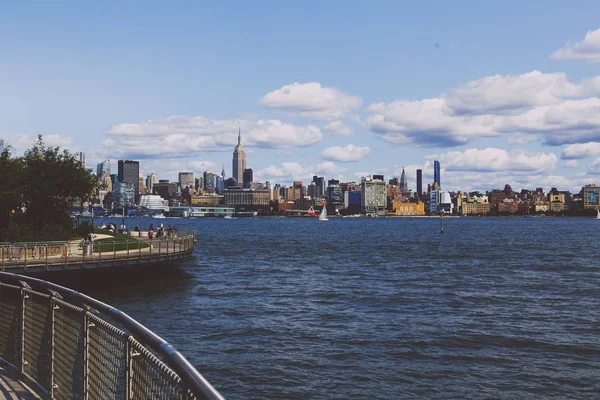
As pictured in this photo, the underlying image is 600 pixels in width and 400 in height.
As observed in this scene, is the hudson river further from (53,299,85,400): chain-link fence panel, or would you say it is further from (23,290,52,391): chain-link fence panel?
(53,299,85,400): chain-link fence panel

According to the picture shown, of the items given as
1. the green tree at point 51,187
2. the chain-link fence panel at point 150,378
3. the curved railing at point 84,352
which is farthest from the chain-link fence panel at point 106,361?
the green tree at point 51,187

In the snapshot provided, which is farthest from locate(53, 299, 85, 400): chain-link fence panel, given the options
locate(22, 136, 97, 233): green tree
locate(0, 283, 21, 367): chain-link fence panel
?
locate(22, 136, 97, 233): green tree

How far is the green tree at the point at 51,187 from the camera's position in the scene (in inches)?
2148

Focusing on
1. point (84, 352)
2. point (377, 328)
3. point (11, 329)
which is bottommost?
point (377, 328)

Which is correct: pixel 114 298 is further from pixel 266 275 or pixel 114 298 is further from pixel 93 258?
pixel 266 275

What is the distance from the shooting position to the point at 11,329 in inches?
413

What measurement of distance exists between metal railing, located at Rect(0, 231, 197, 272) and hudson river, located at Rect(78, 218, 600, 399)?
1770mm

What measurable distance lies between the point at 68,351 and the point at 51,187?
5067 cm

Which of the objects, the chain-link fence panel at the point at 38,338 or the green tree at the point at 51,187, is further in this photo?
the green tree at the point at 51,187

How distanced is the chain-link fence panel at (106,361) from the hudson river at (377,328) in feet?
34.5

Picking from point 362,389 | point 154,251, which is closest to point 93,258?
point 154,251

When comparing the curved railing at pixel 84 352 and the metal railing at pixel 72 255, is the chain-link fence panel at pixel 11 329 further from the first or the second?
the metal railing at pixel 72 255

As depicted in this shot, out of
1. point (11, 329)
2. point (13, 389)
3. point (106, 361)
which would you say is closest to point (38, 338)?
point (13, 389)

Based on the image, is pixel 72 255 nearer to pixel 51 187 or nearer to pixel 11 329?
pixel 51 187
